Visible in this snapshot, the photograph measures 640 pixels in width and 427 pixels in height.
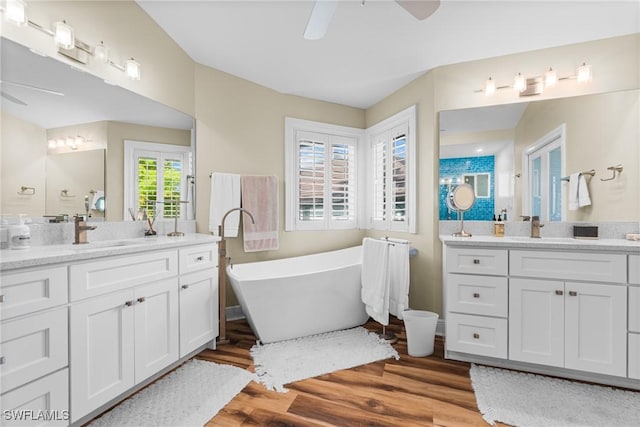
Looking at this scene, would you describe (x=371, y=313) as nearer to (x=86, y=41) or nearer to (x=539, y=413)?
(x=539, y=413)

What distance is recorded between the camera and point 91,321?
1.52m

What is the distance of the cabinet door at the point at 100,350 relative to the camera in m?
1.44

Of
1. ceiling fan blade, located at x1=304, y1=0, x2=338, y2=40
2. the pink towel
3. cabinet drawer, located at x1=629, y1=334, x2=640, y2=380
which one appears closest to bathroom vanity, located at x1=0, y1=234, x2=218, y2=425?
the pink towel

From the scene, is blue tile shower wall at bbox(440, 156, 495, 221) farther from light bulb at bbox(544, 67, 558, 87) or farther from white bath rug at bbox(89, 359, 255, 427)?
white bath rug at bbox(89, 359, 255, 427)

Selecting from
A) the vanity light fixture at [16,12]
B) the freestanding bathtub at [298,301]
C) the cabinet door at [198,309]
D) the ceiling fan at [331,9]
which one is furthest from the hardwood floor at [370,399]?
the vanity light fixture at [16,12]

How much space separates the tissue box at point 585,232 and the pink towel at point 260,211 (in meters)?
2.59

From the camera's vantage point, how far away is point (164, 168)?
8.63ft

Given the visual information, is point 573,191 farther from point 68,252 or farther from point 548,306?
point 68,252

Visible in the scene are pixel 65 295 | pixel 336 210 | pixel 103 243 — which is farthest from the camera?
pixel 336 210

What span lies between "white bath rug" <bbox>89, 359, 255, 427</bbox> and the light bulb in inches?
123

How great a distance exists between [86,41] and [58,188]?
923mm

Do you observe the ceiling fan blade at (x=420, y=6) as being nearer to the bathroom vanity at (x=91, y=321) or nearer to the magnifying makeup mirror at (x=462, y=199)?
the magnifying makeup mirror at (x=462, y=199)

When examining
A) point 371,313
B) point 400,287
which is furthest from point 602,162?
point 371,313

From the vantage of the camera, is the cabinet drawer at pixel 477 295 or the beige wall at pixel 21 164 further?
the cabinet drawer at pixel 477 295
